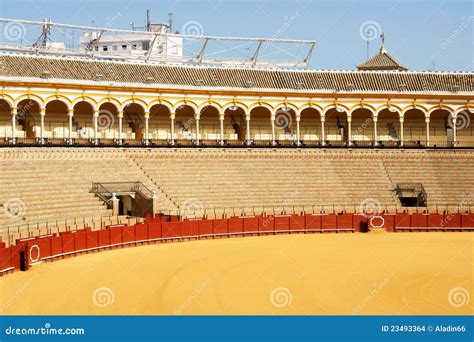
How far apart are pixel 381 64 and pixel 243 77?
538 inches

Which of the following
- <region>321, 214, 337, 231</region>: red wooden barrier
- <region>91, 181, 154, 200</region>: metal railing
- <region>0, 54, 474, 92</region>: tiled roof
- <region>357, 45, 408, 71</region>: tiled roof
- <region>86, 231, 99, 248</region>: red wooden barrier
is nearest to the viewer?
<region>86, 231, 99, 248</region>: red wooden barrier

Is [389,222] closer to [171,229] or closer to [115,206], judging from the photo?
[171,229]

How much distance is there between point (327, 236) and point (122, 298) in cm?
1557

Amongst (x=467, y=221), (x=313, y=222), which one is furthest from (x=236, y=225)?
(x=467, y=221)

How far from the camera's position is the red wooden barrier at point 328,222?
32250 millimetres

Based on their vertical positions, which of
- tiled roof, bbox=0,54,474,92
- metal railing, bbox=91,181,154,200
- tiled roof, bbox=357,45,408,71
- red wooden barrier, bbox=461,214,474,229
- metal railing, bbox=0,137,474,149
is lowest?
red wooden barrier, bbox=461,214,474,229

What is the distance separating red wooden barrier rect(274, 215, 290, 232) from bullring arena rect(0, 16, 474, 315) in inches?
4.1

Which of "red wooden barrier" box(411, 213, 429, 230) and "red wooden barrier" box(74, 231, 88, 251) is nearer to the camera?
"red wooden barrier" box(74, 231, 88, 251)

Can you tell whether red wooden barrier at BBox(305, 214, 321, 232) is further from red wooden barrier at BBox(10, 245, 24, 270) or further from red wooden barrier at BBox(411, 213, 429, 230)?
red wooden barrier at BBox(10, 245, 24, 270)

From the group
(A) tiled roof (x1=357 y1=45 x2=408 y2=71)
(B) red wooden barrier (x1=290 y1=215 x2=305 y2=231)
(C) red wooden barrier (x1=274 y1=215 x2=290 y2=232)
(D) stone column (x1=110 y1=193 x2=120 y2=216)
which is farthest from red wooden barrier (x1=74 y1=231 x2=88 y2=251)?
(A) tiled roof (x1=357 y1=45 x2=408 y2=71)

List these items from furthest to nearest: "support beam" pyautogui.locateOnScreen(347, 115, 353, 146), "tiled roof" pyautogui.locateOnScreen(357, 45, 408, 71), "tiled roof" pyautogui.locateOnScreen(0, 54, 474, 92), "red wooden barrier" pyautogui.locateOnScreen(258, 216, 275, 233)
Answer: "tiled roof" pyautogui.locateOnScreen(357, 45, 408, 71), "support beam" pyautogui.locateOnScreen(347, 115, 353, 146), "tiled roof" pyautogui.locateOnScreen(0, 54, 474, 92), "red wooden barrier" pyautogui.locateOnScreen(258, 216, 275, 233)

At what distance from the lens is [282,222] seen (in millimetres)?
31703

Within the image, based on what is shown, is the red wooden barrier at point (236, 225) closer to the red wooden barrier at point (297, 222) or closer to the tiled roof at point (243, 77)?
the red wooden barrier at point (297, 222)

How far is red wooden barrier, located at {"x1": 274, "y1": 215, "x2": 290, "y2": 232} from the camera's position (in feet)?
104
